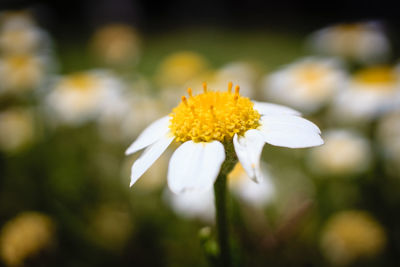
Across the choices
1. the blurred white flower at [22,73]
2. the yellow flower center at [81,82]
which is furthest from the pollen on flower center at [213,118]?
the blurred white flower at [22,73]

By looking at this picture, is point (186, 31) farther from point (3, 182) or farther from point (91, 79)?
point (3, 182)

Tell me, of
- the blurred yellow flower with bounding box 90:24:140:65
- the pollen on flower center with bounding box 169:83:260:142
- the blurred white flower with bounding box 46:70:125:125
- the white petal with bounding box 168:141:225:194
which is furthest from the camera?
the blurred yellow flower with bounding box 90:24:140:65

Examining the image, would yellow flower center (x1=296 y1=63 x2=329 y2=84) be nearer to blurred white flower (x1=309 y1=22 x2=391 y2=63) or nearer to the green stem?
blurred white flower (x1=309 y1=22 x2=391 y2=63)

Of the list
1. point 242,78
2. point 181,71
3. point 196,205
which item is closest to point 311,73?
point 242,78

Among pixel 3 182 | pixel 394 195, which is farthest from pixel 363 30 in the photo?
pixel 3 182

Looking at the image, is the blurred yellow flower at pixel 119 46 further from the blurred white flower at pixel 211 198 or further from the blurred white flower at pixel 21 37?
the blurred white flower at pixel 211 198

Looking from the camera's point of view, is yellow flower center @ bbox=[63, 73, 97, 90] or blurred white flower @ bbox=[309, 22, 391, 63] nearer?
yellow flower center @ bbox=[63, 73, 97, 90]

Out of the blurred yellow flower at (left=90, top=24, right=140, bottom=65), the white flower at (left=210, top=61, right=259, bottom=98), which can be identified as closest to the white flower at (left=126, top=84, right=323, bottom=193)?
the white flower at (left=210, top=61, right=259, bottom=98)
